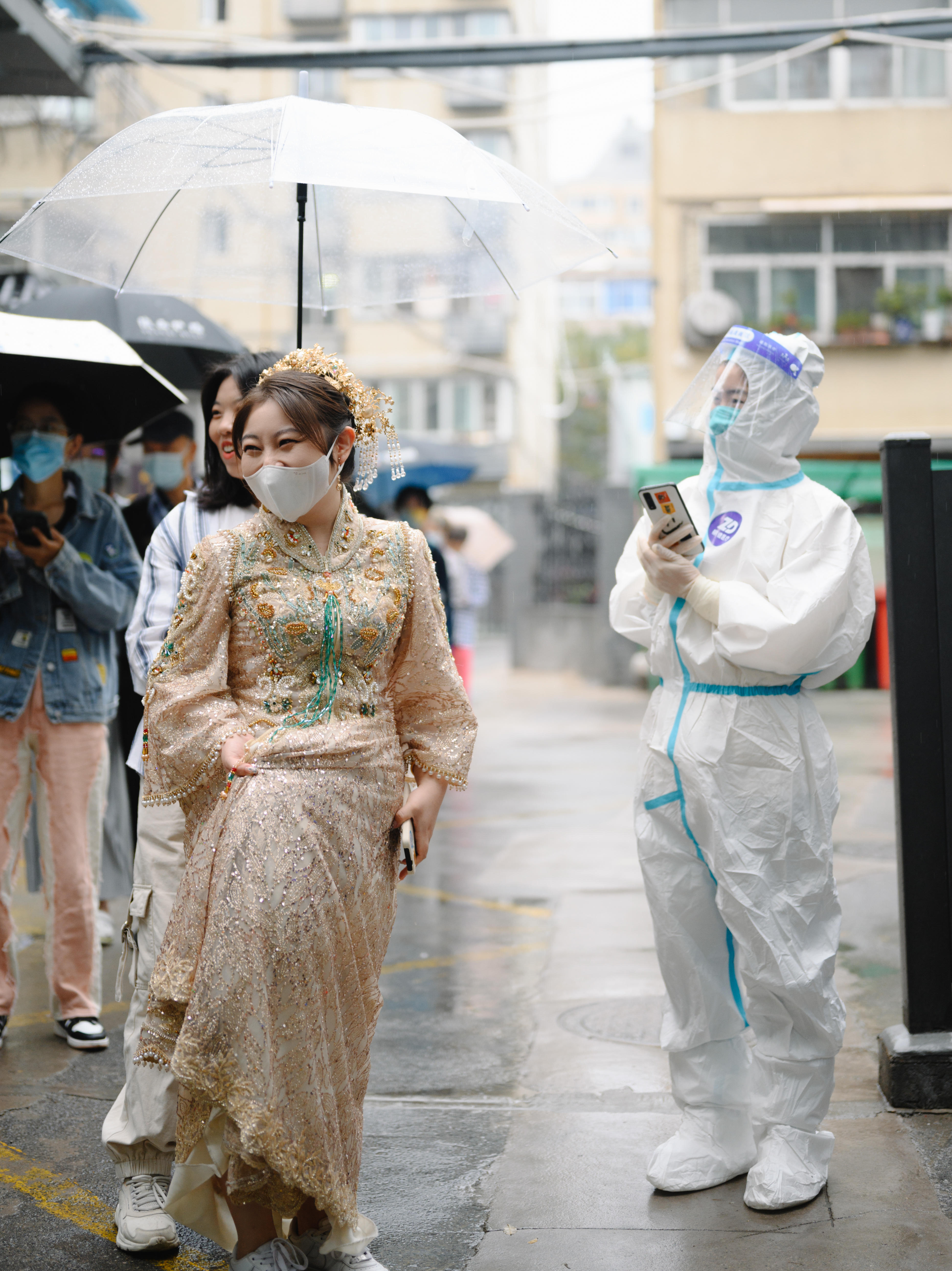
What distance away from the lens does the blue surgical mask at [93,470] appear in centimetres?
523

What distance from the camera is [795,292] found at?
1814 cm

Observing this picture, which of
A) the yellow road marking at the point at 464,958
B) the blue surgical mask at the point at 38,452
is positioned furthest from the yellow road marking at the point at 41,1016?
the blue surgical mask at the point at 38,452

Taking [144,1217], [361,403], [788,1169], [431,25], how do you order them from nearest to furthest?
[361,403]
[144,1217]
[788,1169]
[431,25]

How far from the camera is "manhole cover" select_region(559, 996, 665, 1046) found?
4543 millimetres

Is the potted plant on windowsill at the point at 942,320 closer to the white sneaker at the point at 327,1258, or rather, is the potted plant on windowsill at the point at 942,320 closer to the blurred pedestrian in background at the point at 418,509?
the blurred pedestrian in background at the point at 418,509

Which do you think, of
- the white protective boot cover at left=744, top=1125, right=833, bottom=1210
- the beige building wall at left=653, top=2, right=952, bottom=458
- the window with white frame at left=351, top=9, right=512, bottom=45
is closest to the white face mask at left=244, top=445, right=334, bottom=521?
the white protective boot cover at left=744, top=1125, right=833, bottom=1210

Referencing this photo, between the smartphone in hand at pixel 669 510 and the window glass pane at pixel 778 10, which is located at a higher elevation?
the window glass pane at pixel 778 10

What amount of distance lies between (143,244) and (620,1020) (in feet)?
9.70

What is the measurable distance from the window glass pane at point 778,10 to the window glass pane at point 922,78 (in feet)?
3.01

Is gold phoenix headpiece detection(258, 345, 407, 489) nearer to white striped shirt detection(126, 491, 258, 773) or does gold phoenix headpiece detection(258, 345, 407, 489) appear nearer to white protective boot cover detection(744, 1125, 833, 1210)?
white striped shirt detection(126, 491, 258, 773)

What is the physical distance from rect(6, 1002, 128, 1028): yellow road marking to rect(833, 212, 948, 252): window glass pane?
52.0 ft

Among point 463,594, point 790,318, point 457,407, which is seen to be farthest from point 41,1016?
point 457,407

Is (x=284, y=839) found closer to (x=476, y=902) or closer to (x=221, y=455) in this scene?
(x=221, y=455)

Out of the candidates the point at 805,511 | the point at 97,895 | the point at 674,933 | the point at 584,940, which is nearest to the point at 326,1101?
the point at 674,933
